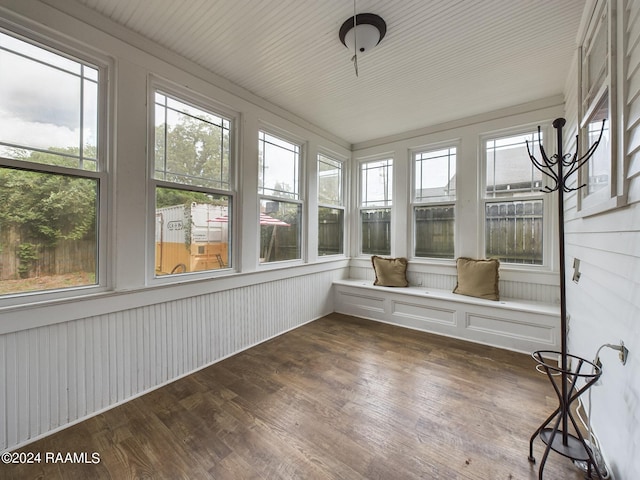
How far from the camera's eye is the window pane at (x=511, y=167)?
3.29 metres

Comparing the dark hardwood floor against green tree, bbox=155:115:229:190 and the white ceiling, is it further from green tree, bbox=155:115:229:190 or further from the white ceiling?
the white ceiling

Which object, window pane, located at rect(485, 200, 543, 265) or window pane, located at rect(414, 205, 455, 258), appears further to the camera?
window pane, located at rect(414, 205, 455, 258)

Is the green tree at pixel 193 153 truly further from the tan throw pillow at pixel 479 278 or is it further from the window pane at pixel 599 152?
the tan throw pillow at pixel 479 278

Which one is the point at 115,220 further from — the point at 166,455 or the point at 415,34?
the point at 415,34

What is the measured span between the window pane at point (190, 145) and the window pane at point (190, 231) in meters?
0.16

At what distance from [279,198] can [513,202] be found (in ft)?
9.81

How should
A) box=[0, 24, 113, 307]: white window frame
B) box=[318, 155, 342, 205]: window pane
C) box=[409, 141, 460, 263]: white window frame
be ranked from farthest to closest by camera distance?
box=[318, 155, 342, 205]: window pane, box=[409, 141, 460, 263]: white window frame, box=[0, 24, 113, 307]: white window frame

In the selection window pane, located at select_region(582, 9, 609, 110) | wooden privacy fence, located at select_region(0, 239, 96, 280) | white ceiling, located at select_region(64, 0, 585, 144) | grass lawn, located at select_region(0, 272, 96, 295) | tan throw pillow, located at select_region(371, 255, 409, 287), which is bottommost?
tan throw pillow, located at select_region(371, 255, 409, 287)

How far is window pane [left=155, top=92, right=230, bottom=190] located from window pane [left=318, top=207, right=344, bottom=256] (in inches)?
68.3

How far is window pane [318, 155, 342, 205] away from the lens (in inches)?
164

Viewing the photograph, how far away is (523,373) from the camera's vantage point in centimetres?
246

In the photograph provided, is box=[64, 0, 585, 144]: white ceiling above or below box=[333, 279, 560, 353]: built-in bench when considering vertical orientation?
above

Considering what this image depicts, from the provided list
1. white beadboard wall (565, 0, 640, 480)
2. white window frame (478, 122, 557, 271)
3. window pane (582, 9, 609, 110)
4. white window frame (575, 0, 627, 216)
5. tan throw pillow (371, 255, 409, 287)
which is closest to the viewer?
white beadboard wall (565, 0, 640, 480)

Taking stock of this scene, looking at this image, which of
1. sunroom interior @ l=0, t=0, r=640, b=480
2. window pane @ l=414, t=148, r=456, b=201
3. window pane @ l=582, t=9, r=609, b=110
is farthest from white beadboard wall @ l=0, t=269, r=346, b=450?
window pane @ l=582, t=9, r=609, b=110
